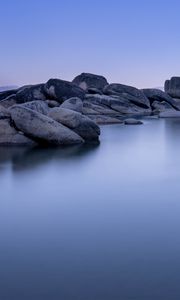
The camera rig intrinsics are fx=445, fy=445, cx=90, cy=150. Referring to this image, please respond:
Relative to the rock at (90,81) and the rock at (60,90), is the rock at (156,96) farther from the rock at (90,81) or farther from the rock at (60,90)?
the rock at (60,90)

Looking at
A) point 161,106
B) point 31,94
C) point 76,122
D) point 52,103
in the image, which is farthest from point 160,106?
point 76,122

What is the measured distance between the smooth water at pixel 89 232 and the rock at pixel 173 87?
1369 inches

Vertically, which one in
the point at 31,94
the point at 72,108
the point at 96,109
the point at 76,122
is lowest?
the point at 76,122

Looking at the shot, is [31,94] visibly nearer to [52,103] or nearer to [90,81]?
[52,103]

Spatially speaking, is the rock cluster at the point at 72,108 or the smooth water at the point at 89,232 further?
the rock cluster at the point at 72,108

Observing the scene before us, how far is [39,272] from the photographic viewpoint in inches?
114

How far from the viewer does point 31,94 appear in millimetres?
26219

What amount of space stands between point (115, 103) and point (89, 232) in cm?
2458

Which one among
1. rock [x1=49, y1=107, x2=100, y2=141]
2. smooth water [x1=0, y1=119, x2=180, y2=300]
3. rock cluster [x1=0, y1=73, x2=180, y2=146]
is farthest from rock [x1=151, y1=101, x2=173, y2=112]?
smooth water [x1=0, y1=119, x2=180, y2=300]

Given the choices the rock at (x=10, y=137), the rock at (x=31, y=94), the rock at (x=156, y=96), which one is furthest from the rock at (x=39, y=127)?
the rock at (x=156, y=96)

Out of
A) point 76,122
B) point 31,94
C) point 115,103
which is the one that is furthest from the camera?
point 115,103

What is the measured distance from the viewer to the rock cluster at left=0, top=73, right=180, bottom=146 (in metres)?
10.3

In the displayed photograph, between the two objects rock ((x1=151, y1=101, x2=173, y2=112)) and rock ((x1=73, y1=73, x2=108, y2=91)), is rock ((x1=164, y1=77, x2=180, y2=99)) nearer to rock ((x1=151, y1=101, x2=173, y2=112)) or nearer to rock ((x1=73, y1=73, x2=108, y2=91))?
rock ((x1=151, y1=101, x2=173, y2=112))

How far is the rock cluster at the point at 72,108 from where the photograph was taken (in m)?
10.3
